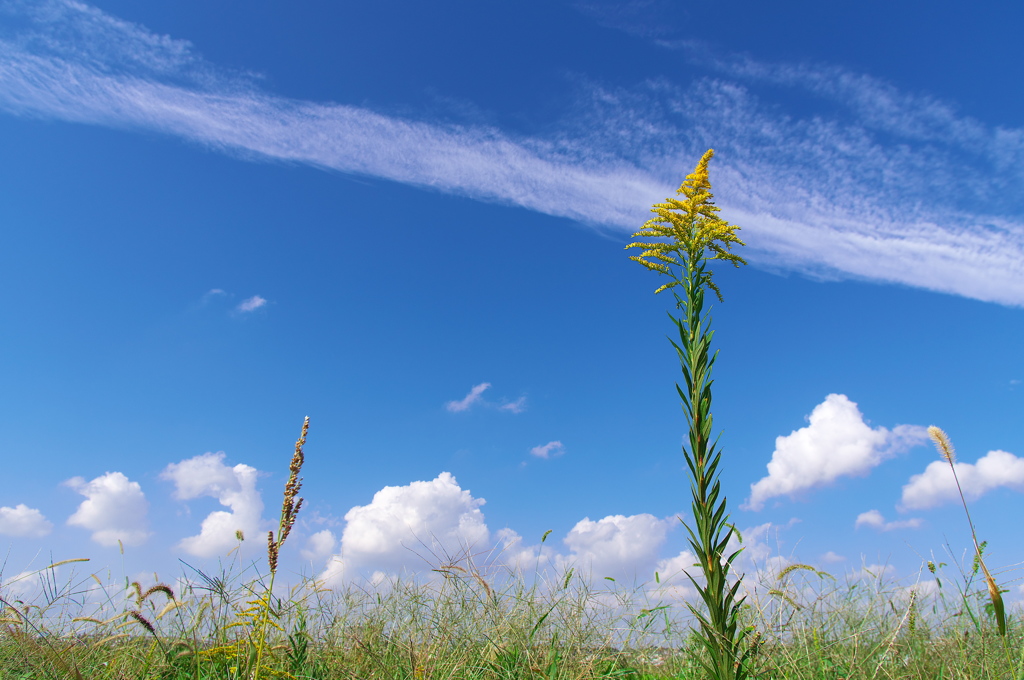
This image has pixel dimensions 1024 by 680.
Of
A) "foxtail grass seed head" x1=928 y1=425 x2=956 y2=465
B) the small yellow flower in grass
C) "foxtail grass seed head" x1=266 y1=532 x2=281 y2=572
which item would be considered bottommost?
"foxtail grass seed head" x1=266 y1=532 x2=281 y2=572

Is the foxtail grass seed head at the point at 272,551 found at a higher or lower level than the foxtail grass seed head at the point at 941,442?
lower

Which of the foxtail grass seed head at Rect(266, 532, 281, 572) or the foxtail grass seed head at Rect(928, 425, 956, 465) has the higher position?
the foxtail grass seed head at Rect(928, 425, 956, 465)

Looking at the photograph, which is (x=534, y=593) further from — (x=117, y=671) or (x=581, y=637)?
(x=117, y=671)

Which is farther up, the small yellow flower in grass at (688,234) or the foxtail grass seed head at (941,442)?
the small yellow flower in grass at (688,234)

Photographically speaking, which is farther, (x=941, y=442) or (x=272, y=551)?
(x=941, y=442)

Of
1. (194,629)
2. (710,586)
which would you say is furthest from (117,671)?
(710,586)

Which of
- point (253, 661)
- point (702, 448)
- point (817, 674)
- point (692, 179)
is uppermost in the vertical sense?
point (692, 179)

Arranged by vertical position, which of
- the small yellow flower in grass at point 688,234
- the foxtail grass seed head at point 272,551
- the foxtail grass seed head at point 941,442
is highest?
the small yellow flower in grass at point 688,234

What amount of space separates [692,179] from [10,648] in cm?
993

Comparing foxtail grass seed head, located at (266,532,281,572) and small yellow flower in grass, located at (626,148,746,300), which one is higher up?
small yellow flower in grass, located at (626,148,746,300)

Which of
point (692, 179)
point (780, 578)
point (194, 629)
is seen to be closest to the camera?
point (692, 179)

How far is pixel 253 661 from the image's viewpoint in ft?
19.2

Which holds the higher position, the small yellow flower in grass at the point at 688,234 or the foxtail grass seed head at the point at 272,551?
the small yellow flower in grass at the point at 688,234

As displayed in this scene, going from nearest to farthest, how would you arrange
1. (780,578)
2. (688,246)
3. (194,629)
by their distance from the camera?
(688,246) < (194,629) < (780,578)
